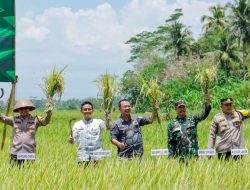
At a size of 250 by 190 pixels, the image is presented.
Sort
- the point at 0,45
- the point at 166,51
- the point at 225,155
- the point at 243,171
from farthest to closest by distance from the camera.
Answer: the point at 166,51, the point at 0,45, the point at 225,155, the point at 243,171

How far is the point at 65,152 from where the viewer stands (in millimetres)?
7598

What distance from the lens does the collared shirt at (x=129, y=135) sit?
5.18 meters

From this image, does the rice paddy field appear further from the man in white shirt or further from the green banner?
the green banner

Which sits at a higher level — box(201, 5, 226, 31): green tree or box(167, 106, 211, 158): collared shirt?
box(201, 5, 226, 31): green tree

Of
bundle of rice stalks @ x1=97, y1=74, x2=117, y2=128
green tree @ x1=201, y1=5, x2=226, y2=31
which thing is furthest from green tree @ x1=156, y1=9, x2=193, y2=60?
bundle of rice stalks @ x1=97, y1=74, x2=117, y2=128

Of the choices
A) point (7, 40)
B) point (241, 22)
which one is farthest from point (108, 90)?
point (241, 22)

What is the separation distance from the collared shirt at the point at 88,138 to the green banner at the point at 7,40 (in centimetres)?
173

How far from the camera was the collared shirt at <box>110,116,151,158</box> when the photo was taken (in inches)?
204

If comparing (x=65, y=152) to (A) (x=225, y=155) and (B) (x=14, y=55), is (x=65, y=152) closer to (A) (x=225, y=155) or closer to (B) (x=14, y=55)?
(B) (x=14, y=55)

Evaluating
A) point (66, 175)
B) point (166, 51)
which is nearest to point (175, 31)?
point (166, 51)

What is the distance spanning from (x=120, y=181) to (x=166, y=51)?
39361 millimetres

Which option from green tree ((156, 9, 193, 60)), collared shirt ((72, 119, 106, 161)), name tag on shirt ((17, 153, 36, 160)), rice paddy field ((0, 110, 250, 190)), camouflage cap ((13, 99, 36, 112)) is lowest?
rice paddy field ((0, 110, 250, 190))

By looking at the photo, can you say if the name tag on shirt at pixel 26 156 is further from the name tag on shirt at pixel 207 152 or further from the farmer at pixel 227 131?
the farmer at pixel 227 131

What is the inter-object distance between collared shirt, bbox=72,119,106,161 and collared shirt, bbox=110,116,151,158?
5.9 inches
